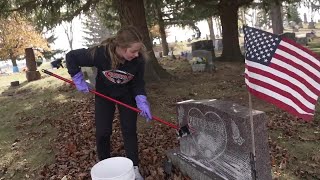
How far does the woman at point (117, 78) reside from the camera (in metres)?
4.19

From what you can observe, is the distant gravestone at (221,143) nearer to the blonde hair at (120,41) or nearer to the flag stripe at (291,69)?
the flag stripe at (291,69)

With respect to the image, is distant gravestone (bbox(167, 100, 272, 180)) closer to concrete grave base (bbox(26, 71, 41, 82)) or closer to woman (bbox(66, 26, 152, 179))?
woman (bbox(66, 26, 152, 179))

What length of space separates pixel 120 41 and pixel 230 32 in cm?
1157

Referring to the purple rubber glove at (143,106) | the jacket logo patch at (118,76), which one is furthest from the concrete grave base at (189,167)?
the jacket logo patch at (118,76)

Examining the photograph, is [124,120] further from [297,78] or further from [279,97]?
[297,78]

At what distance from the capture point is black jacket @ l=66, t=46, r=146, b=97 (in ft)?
14.1

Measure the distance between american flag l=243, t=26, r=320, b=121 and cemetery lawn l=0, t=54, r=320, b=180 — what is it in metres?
1.69

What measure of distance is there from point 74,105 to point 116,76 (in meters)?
4.99

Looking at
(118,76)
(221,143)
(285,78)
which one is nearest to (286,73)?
(285,78)

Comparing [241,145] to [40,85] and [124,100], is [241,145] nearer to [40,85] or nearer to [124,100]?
[124,100]

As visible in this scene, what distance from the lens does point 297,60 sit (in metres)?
3.44

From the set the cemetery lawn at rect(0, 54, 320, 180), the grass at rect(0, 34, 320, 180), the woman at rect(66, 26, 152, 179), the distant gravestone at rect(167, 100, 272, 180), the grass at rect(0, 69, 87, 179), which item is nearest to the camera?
the distant gravestone at rect(167, 100, 272, 180)

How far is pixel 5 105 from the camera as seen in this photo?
1070 centimetres

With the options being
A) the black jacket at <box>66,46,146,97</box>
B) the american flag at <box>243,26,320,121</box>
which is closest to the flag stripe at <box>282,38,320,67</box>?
the american flag at <box>243,26,320,121</box>
